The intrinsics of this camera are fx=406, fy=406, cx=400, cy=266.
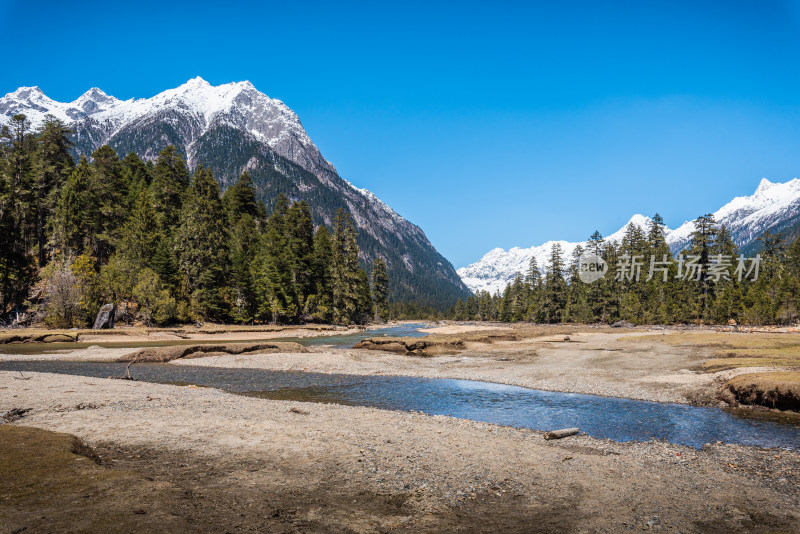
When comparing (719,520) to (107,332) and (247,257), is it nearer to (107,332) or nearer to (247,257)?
(107,332)

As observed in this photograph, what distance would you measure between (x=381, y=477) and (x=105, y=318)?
6403cm

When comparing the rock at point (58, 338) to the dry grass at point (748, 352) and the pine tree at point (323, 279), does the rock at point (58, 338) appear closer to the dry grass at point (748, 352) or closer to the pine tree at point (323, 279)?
the pine tree at point (323, 279)

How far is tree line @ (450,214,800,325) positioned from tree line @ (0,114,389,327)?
56.4m

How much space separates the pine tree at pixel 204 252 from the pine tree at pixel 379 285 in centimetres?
4757

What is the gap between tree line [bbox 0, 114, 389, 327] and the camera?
2309 inches

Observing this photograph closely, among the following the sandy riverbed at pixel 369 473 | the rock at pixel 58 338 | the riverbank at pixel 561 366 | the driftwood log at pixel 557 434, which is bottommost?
the riverbank at pixel 561 366

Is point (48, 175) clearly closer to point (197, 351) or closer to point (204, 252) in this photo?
point (204, 252)

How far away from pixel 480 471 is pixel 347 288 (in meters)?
80.3

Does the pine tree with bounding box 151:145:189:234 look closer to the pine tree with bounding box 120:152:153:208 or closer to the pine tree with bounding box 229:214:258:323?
the pine tree with bounding box 120:152:153:208

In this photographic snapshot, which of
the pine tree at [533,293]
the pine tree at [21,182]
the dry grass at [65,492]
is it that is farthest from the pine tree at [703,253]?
the pine tree at [21,182]

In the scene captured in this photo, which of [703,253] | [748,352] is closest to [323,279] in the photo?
[748,352]

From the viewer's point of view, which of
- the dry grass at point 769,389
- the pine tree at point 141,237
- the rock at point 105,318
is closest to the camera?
the dry grass at point 769,389

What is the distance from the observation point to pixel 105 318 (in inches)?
2297

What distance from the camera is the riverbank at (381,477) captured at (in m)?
7.41
